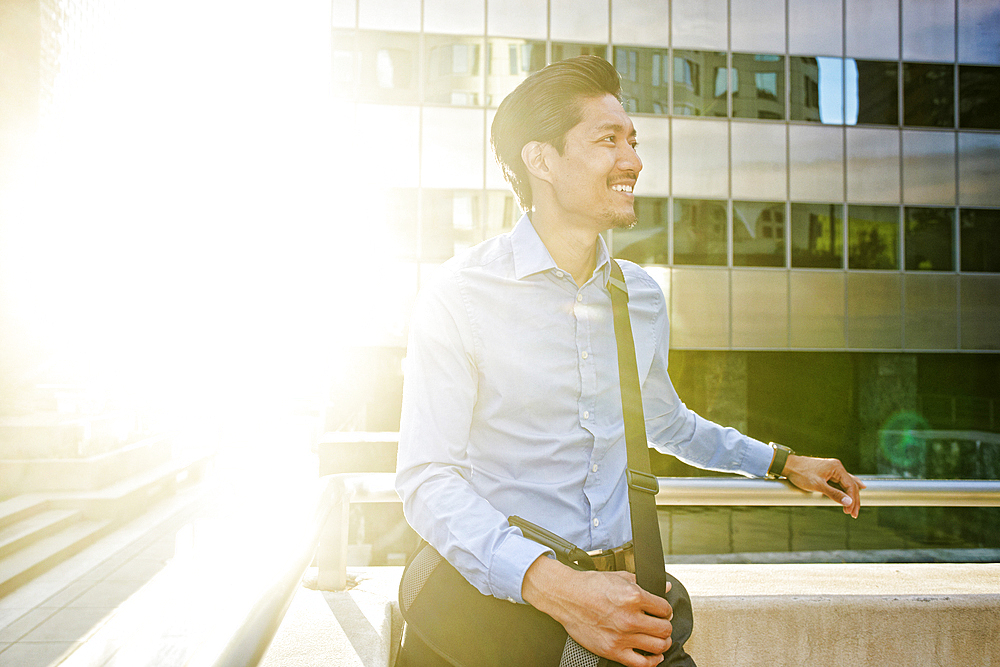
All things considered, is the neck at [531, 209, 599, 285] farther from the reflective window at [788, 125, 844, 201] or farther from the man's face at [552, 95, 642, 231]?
the reflective window at [788, 125, 844, 201]

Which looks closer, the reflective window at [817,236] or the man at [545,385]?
the man at [545,385]

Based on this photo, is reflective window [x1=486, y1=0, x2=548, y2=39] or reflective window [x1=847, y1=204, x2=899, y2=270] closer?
reflective window [x1=486, y1=0, x2=548, y2=39]

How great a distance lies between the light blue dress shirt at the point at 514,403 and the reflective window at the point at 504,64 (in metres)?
13.9

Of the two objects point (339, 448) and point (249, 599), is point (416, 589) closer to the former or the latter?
point (249, 599)

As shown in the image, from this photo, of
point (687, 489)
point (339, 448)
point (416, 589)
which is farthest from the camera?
point (339, 448)

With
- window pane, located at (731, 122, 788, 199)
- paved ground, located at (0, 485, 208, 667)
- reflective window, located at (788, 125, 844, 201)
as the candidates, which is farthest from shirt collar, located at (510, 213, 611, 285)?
reflective window, located at (788, 125, 844, 201)

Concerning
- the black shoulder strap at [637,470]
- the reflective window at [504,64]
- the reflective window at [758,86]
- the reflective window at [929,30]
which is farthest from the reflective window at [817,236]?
the black shoulder strap at [637,470]

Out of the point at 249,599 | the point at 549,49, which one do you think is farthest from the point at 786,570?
the point at 549,49

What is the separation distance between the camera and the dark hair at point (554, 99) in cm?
156

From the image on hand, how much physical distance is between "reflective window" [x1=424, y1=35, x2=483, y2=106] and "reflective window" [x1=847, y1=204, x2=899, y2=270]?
949 cm

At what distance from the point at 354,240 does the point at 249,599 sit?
1361 centimetres

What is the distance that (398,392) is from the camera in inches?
557

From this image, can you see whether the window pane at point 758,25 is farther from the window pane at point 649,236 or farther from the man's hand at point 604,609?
the man's hand at point 604,609

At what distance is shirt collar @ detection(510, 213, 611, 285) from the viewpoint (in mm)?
1467
